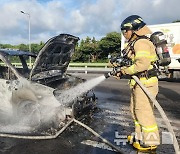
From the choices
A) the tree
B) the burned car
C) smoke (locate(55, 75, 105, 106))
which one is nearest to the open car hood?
the burned car

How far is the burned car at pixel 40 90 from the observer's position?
229 inches

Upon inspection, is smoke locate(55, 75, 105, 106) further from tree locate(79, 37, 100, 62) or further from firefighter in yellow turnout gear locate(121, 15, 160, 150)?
tree locate(79, 37, 100, 62)

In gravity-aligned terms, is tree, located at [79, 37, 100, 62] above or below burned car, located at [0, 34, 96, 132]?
above

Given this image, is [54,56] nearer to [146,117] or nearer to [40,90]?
[40,90]

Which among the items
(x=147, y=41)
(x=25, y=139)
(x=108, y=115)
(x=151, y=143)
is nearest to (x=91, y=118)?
(x=108, y=115)

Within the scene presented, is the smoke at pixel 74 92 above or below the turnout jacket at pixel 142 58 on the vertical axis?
below

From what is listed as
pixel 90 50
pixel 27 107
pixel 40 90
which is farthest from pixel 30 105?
pixel 90 50

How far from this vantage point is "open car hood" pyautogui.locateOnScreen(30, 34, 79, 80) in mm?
6359

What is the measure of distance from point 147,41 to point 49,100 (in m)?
2.33

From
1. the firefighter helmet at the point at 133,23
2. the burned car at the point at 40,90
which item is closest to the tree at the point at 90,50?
the burned car at the point at 40,90

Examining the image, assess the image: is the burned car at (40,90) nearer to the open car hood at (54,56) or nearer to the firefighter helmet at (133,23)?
the open car hood at (54,56)

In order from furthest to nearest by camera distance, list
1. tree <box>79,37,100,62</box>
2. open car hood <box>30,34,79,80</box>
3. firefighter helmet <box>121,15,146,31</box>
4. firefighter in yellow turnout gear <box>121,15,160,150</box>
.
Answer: tree <box>79,37,100,62</box> < open car hood <box>30,34,79,80</box> < firefighter helmet <box>121,15,146,31</box> < firefighter in yellow turnout gear <box>121,15,160,150</box>

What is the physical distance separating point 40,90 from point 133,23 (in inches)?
92.8

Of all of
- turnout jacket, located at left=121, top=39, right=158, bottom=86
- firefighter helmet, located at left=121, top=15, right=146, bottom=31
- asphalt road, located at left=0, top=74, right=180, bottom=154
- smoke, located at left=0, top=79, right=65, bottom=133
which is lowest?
asphalt road, located at left=0, top=74, right=180, bottom=154
